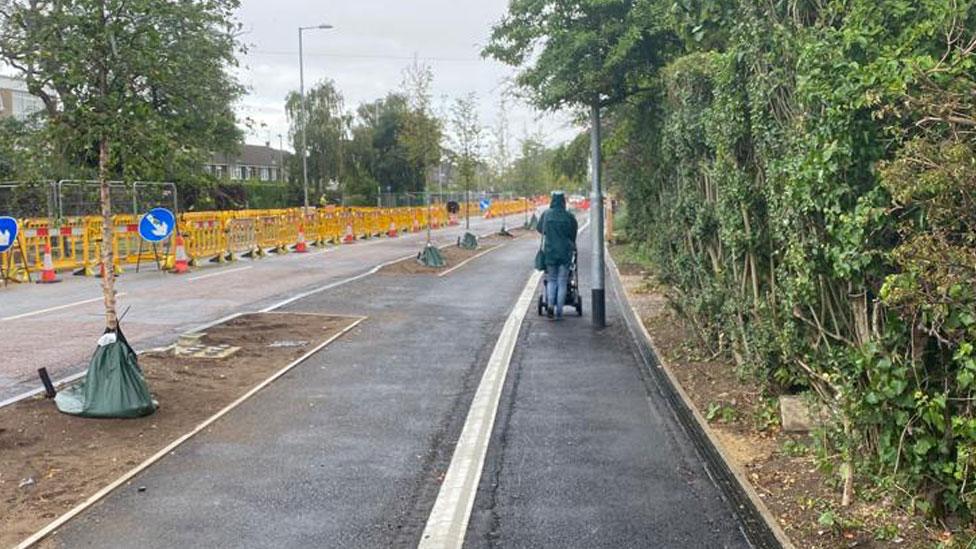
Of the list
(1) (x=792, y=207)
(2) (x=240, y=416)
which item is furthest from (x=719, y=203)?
(2) (x=240, y=416)

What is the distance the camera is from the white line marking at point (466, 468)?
4.49 metres

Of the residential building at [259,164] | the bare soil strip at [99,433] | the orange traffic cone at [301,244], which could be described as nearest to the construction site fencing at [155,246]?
the orange traffic cone at [301,244]

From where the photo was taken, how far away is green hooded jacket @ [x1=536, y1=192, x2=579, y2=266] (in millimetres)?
11938

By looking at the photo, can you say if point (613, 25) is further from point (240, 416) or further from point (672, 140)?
point (240, 416)

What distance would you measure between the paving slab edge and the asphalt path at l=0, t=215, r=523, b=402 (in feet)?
18.8

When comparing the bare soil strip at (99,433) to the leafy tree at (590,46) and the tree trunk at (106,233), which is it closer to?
the tree trunk at (106,233)

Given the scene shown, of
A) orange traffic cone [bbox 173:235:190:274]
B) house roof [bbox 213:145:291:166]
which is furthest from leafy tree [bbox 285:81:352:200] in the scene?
orange traffic cone [bbox 173:235:190:274]

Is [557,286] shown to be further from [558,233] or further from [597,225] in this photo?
[597,225]

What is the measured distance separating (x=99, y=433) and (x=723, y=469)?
4505 mm

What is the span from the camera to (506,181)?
6306 cm

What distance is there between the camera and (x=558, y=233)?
1199 cm

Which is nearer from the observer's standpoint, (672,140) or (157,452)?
(157,452)

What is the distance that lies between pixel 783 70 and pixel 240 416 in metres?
4.82

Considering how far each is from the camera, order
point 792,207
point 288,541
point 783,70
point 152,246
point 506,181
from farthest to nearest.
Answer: point 506,181, point 152,246, point 783,70, point 792,207, point 288,541
